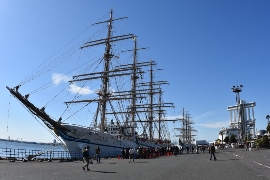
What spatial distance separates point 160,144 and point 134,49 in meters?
29.2

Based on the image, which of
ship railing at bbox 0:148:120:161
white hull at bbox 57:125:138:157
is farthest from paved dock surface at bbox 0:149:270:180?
white hull at bbox 57:125:138:157

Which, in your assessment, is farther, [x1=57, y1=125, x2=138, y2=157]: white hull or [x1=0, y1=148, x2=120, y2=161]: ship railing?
[x1=57, y1=125, x2=138, y2=157]: white hull

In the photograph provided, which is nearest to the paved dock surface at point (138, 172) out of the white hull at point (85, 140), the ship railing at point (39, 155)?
the ship railing at point (39, 155)

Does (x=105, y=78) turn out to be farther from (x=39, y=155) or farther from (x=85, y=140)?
(x=39, y=155)

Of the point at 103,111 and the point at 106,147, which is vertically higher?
the point at 103,111

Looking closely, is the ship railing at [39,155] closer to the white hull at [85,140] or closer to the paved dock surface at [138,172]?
the white hull at [85,140]

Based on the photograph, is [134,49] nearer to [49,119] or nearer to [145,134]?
[145,134]

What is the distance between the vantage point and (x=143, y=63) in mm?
72000

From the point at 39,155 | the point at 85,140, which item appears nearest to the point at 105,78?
the point at 85,140

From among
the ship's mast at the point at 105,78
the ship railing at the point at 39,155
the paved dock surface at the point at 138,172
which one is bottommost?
the ship railing at the point at 39,155

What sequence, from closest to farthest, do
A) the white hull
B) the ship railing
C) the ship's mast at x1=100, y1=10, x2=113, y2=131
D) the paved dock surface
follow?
the paved dock surface < the ship railing < the white hull < the ship's mast at x1=100, y1=10, x2=113, y2=131

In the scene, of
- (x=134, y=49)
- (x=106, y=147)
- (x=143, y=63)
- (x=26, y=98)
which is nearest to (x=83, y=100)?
(x=106, y=147)

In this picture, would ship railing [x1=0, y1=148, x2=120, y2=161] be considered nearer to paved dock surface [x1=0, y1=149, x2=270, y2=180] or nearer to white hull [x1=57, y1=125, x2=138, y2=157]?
white hull [x1=57, y1=125, x2=138, y2=157]

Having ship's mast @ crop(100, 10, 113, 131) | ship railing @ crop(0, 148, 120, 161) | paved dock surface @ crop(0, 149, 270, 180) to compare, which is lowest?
ship railing @ crop(0, 148, 120, 161)
